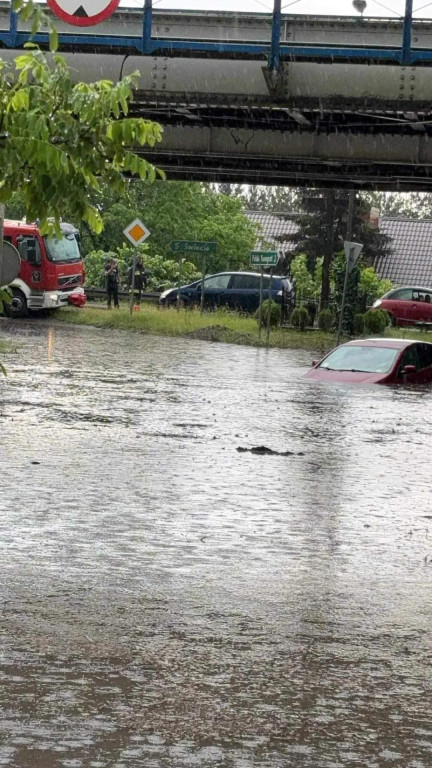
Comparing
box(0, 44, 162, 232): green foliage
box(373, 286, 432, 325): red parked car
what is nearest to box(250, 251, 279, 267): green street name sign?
box(373, 286, 432, 325): red parked car

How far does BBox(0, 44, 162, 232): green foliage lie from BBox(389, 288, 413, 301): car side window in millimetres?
46423

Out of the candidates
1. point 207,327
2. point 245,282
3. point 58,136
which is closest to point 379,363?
point 207,327

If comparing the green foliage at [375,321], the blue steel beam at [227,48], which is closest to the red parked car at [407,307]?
the green foliage at [375,321]

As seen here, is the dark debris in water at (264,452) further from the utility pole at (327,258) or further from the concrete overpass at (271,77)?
the utility pole at (327,258)

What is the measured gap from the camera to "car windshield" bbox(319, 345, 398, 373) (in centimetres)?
2612

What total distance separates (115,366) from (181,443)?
1242cm

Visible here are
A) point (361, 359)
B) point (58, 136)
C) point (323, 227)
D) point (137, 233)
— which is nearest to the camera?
point (58, 136)

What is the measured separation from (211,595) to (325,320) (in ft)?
131

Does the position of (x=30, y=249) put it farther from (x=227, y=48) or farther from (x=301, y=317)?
(x=227, y=48)

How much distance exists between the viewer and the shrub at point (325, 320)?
47750 millimetres

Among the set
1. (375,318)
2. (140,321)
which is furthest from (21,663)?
(375,318)

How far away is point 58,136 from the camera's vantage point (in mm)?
7949

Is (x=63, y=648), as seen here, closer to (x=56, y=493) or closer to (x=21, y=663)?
(x=21, y=663)

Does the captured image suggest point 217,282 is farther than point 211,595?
Yes
